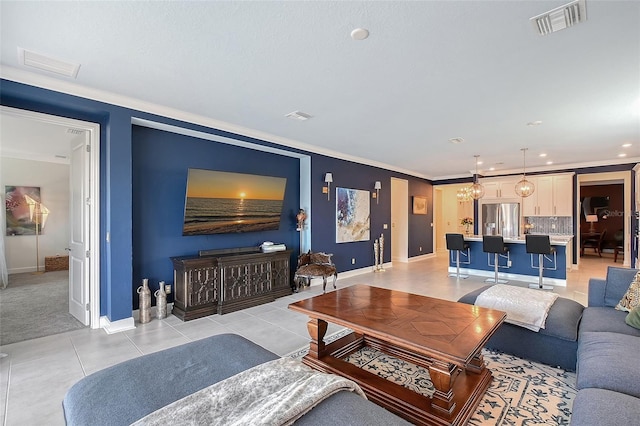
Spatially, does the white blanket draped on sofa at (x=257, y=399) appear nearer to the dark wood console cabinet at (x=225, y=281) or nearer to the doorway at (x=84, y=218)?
the dark wood console cabinet at (x=225, y=281)

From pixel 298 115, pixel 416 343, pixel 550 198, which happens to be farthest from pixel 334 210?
pixel 550 198

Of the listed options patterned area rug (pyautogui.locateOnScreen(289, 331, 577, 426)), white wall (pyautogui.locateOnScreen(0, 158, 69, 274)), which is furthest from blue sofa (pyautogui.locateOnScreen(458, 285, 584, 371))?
white wall (pyautogui.locateOnScreen(0, 158, 69, 274))

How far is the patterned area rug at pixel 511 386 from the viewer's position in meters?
1.92

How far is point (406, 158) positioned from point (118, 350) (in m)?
5.95

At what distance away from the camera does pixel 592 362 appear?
1.76 metres

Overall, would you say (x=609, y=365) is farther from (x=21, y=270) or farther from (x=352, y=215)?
(x=21, y=270)

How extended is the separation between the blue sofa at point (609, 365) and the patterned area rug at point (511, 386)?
368 millimetres

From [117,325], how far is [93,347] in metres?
0.41

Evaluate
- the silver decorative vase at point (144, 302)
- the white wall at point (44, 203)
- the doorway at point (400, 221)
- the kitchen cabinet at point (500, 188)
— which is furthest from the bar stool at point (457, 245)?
the white wall at point (44, 203)

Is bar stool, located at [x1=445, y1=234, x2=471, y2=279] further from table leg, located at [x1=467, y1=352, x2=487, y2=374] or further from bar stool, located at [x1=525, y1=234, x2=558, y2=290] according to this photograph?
table leg, located at [x1=467, y1=352, x2=487, y2=374]

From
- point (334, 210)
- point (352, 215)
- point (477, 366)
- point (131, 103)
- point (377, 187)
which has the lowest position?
point (477, 366)

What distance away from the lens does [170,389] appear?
1.32 m

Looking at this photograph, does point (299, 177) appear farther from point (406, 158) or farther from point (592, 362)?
point (592, 362)

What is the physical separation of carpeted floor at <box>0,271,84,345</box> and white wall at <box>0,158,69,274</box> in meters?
0.74
